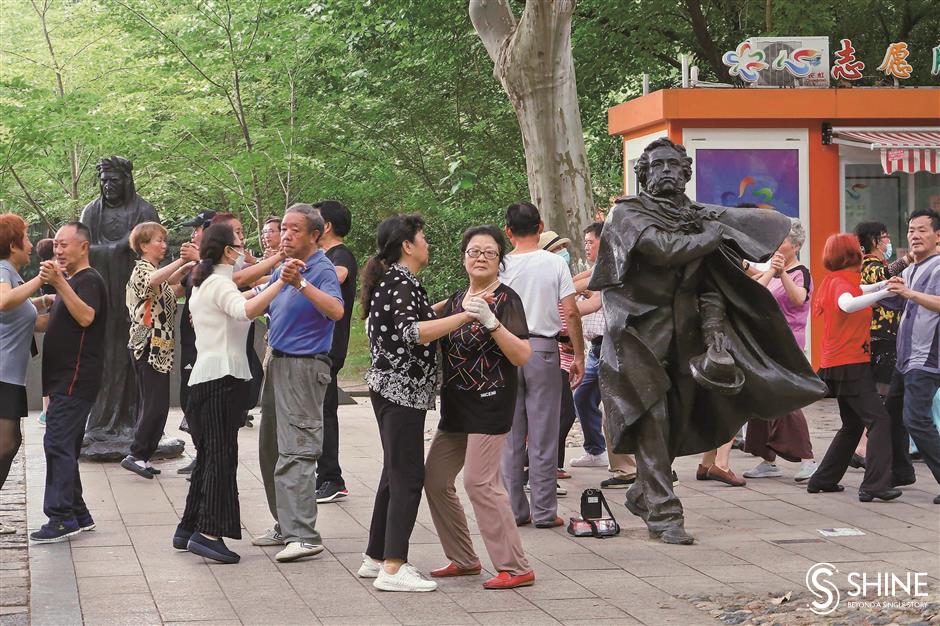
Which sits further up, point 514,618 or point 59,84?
point 59,84

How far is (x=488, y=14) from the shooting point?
14516mm

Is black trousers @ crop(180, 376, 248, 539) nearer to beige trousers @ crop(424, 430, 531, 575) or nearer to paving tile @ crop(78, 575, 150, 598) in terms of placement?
paving tile @ crop(78, 575, 150, 598)

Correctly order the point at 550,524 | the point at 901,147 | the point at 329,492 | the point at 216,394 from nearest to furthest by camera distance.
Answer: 1. the point at 216,394
2. the point at 550,524
3. the point at 329,492
4. the point at 901,147

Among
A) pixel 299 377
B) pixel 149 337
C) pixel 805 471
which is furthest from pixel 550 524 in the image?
pixel 149 337

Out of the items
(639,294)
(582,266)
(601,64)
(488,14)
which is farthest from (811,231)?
(639,294)

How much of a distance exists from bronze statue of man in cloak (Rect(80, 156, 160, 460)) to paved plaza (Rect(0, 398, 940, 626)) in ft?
5.77

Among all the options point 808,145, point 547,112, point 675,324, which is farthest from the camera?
point 808,145

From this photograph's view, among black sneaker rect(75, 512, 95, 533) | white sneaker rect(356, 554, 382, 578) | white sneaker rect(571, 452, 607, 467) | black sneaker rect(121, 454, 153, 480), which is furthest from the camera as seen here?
white sneaker rect(571, 452, 607, 467)

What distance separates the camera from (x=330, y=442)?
8844mm

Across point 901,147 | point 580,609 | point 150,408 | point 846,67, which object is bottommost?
point 580,609

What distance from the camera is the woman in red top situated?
28.7 ft

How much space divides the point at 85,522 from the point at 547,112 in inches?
310

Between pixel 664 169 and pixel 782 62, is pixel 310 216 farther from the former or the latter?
pixel 782 62

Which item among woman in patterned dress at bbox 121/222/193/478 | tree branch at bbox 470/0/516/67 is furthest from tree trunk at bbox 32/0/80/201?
woman in patterned dress at bbox 121/222/193/478
